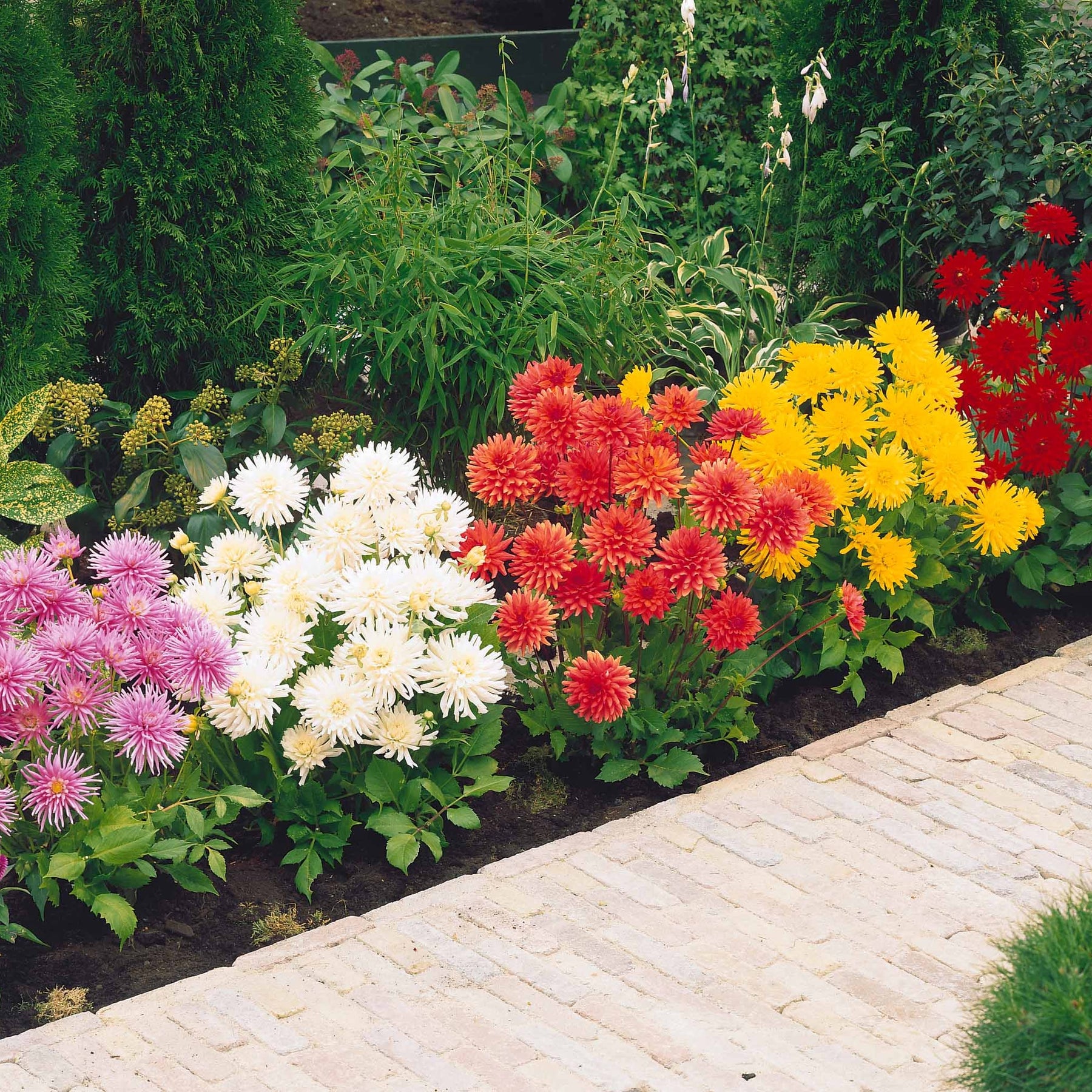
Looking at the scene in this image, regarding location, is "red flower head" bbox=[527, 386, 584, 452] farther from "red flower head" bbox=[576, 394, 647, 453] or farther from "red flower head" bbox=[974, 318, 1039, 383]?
"red flower head" bbox=[974, 318, 1039, 383]

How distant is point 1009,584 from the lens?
4574 millimetres

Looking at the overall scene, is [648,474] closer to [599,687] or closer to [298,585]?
[599,687]

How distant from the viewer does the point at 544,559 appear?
11.2ft

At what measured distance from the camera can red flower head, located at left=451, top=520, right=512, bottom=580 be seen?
349 cm

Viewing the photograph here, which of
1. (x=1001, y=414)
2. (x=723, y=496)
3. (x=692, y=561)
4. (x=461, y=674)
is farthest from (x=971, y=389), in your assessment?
(x=461, y=674)

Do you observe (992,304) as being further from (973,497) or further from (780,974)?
(780,974)

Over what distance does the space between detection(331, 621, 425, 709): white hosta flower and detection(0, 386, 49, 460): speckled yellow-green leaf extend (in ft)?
4.04

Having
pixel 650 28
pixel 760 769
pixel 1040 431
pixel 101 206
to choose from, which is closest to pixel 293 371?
pixel 101 206

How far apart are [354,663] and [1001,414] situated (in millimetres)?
2293

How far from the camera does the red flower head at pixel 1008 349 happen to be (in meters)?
4.41

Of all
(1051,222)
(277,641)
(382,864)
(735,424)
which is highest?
(1051,222)

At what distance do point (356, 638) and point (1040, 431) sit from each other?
7.55 ft

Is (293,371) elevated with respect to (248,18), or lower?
lower

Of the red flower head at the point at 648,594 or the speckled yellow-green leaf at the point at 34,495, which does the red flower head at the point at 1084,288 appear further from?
the speckled yellow-green leaf at the point at 34,495
